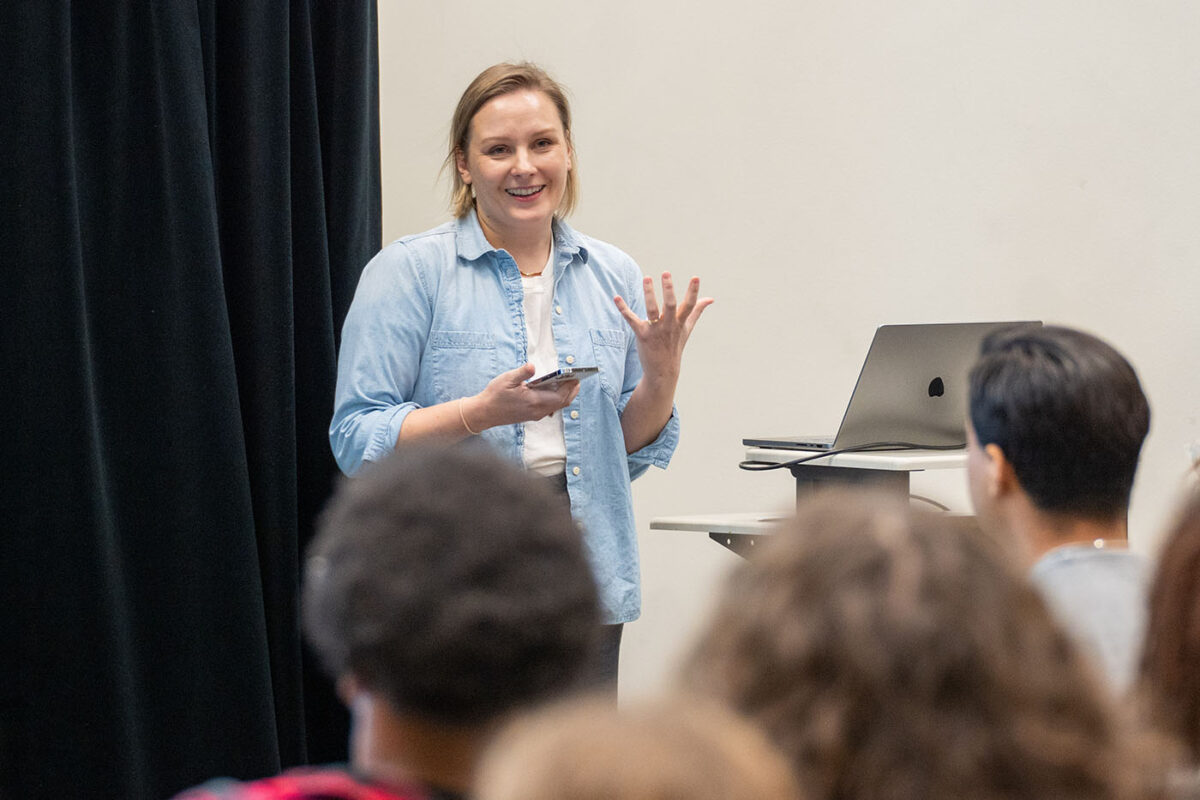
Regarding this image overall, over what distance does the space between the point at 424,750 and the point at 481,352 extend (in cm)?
149

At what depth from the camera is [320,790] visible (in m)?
0.81

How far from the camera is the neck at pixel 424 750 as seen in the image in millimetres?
853

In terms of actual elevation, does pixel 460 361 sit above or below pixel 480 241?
below

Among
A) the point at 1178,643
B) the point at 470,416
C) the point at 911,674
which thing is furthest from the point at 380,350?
the point at 911,674

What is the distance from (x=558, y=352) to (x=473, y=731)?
4.99ft

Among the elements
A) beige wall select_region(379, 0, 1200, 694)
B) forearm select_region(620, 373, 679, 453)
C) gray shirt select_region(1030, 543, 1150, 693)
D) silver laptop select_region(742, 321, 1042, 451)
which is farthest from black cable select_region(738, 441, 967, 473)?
gray shirt select_region(1030, 543, 1150, 693)

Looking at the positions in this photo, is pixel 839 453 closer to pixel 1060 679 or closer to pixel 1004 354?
pixel 1004 354

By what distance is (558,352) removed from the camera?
2.35 meters

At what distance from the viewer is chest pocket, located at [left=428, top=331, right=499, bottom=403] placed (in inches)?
90.7

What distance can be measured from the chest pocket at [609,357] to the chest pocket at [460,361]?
7.6 inches

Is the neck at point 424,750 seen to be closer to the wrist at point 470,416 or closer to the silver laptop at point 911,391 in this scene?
the wrist at point 470,416

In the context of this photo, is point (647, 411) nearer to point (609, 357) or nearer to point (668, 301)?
point (609, 357)

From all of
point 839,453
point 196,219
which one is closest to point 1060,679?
point 839,453

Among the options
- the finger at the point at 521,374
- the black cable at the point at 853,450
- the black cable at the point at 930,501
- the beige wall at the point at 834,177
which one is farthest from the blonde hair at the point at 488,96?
the beige wall at the point at 834,177
